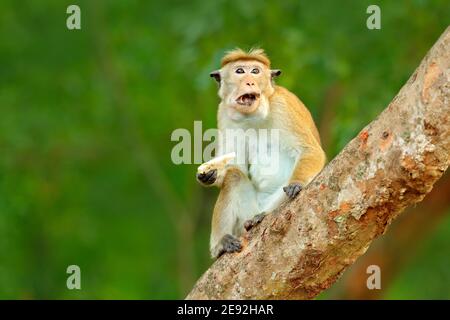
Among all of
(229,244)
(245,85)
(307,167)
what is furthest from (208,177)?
(245,85)

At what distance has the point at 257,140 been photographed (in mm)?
9383

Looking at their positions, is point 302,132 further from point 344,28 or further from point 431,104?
point 344,28

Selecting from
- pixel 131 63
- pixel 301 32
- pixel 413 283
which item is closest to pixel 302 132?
pixel 301 32

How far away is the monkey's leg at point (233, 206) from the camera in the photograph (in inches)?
353

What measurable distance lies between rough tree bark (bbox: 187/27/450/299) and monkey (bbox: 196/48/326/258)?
1.37 meters

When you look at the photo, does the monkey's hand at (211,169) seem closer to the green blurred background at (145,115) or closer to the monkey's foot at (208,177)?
the monkey's foot at (208,177)

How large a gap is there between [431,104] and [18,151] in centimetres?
1102

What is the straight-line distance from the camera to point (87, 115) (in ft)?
57.2

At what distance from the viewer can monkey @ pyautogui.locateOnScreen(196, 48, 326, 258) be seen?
9.00m

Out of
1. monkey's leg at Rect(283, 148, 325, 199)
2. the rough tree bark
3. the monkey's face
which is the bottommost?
the rough tree bark

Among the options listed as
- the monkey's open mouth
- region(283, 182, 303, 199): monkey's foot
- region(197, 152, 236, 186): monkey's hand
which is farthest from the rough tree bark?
→ the monkey's open mouth

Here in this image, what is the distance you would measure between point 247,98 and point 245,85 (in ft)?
0.41

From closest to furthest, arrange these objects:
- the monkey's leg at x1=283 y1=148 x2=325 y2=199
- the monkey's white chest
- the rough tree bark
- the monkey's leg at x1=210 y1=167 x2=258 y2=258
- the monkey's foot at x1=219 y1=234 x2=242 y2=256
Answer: the rough tree bark → the monkey's foot at x1=219 y1=234 x2=242 y2=256 → the monkey's leg at x1=283 y1=148 x2=325 y2=199 → the monkey's leg at x1=210 y1=167 x2=258 y2=258 → the monkey's white chest

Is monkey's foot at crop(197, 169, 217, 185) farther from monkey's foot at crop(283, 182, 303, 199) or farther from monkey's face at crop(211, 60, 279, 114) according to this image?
monkey's face at crop(211, 60, 279, 114)
